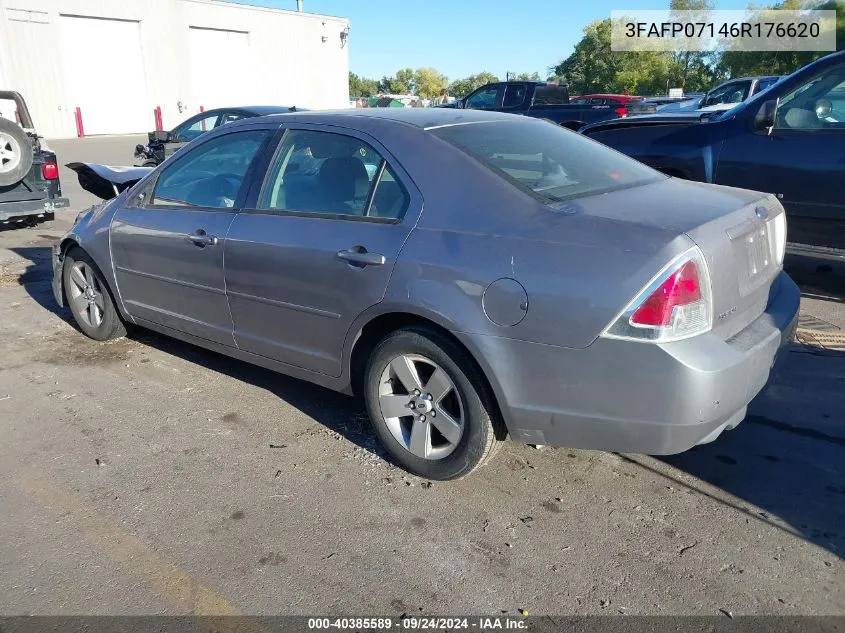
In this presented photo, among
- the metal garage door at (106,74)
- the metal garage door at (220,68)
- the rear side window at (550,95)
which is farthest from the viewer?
the metal garage door at (220,68)

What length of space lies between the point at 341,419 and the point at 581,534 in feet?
5.04

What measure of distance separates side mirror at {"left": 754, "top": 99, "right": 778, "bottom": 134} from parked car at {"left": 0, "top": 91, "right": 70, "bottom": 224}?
761 centimetres

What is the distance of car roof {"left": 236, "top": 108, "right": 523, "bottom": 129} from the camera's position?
11.5 feet

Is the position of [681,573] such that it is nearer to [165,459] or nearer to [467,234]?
[467,234]

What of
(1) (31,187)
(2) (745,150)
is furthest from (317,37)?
(2) (745,150)

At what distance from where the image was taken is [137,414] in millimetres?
3973

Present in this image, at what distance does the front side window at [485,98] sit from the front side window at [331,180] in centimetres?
1325

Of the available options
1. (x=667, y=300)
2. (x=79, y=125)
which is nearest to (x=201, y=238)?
(x=667, y=300)

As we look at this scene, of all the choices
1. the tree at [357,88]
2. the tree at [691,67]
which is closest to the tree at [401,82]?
the tree at [357,88]

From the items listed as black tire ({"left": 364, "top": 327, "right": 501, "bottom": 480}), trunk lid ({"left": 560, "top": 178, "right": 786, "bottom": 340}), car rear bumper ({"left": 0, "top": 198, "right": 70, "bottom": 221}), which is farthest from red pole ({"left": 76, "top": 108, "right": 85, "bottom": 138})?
trunk lid ({"left": 560, "top": 178, "right": 786, "bottom": 340})

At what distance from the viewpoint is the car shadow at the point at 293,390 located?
3730mm

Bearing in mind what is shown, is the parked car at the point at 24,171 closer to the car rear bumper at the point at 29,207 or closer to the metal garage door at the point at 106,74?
the car rear bumper at the point at 29,207

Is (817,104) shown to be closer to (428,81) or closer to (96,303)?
(96,303)

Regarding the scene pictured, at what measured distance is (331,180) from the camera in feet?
11.7
